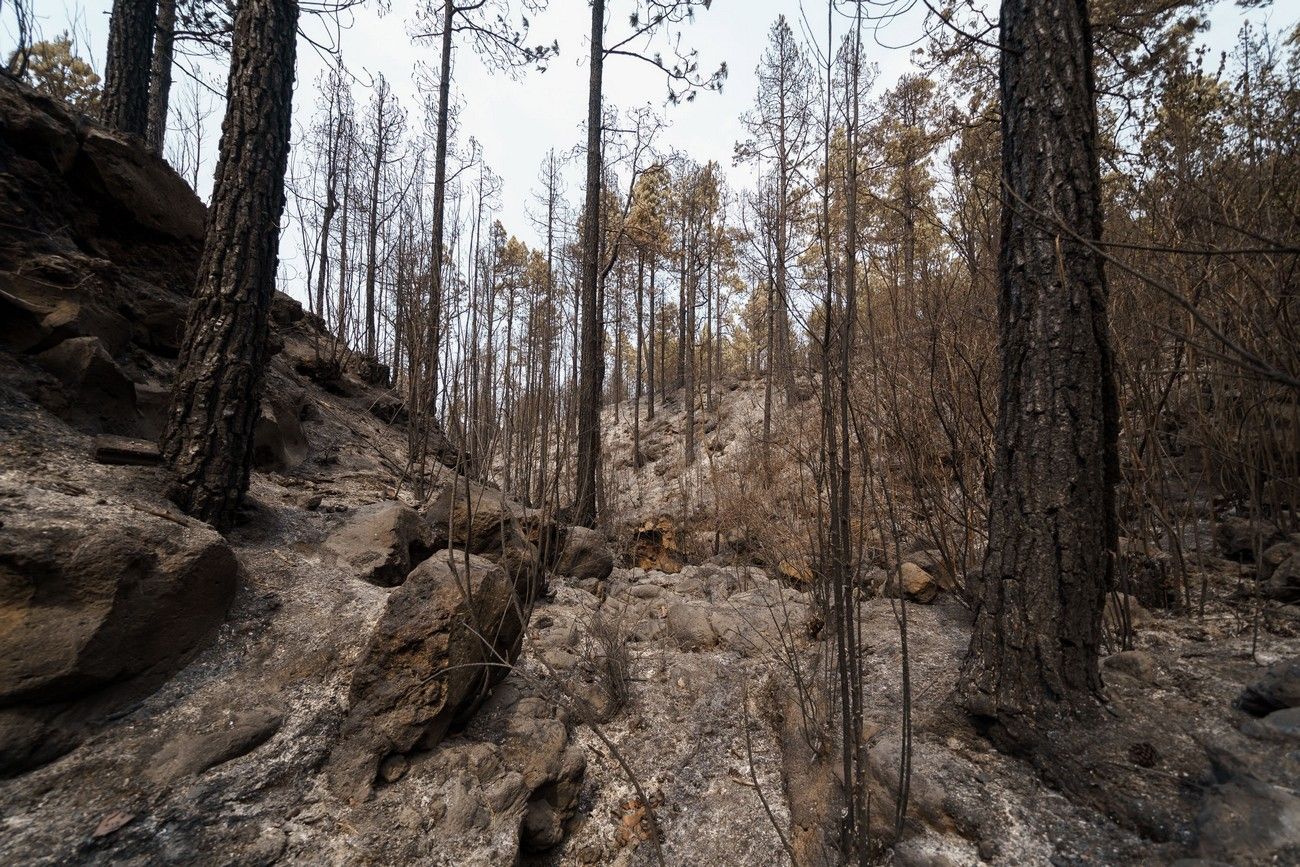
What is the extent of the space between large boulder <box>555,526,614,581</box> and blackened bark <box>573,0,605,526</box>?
2.13 feet

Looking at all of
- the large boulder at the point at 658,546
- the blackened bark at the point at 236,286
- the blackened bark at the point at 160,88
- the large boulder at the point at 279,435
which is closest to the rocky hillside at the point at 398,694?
the blackened bark at the point at 236,286

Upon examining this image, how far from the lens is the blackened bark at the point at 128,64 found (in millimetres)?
4512

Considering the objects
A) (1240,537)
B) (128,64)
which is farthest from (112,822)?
(128,64)

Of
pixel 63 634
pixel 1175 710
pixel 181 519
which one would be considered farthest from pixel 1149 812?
pixel 181 519

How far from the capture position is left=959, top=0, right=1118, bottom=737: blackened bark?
5.76 ft

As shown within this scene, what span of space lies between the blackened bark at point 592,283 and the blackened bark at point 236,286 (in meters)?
2.72

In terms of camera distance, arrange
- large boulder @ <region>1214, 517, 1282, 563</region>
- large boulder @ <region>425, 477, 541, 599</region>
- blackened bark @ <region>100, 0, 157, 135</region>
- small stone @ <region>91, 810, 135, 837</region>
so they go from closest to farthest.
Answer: small stone @ <region>91, 810, 135, 837</region> → large boulder @ <region>1214, 517, 1282, 563</region> → large boulder @ <region>425, 477, 541, 599</region> → blackened bark @ <region>100, 0, 157, 135</region>

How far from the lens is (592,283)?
20.6 ft

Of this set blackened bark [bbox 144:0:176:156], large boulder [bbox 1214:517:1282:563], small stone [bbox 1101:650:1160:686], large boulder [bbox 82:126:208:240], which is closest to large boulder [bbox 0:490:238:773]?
large boulder [bbox 82:126:208:240]

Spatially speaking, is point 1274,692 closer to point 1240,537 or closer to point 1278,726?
point 1278,726

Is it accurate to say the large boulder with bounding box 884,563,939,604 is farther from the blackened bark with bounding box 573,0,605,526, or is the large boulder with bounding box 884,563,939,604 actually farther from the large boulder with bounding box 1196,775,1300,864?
the blackened bark with bounding box 573,0,605,526

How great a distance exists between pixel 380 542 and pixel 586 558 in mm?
2120

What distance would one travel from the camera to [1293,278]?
2258 mm

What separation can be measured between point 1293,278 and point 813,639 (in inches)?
107
